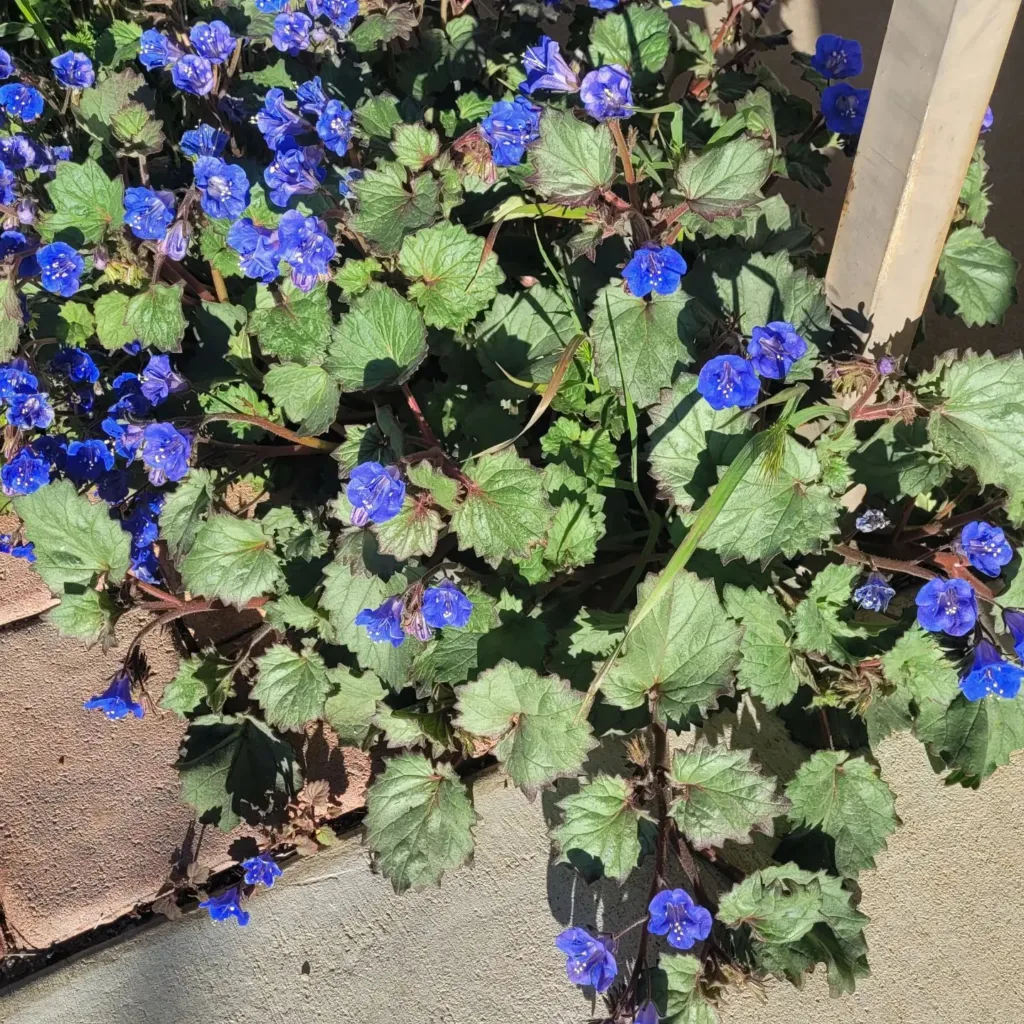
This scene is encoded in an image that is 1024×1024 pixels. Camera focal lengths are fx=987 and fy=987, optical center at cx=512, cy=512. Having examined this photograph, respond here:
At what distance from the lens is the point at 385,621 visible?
2.14 m

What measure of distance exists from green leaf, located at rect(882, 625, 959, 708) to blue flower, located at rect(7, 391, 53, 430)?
7.09 feet

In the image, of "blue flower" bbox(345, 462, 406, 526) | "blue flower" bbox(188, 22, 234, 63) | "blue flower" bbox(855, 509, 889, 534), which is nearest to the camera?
"blue flower" bbox(345, 462, 406, 526)

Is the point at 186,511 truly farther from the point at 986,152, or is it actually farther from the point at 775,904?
the point at 986,152

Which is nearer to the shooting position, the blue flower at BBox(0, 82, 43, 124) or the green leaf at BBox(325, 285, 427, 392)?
the green leaf at BBox(325, 285, 427, 392)

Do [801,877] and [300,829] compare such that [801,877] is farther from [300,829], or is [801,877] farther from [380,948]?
[300,829]

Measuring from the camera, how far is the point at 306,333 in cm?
256

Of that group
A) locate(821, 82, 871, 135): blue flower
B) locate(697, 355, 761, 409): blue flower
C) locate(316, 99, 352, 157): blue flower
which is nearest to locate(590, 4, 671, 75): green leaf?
locate(821, 82, 871, 135): blue flower

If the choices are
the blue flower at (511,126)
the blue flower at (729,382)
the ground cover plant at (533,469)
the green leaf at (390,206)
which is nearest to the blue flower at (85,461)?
the ground cover plant at (533,469)

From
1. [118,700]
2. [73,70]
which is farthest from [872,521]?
[73,70]

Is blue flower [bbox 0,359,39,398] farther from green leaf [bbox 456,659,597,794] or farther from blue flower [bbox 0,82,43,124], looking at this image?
green leaf [bbox 456,659,597,794]

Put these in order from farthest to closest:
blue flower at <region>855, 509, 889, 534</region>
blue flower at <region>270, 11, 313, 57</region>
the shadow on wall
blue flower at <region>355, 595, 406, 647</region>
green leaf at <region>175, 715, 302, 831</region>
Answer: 1. the shadow on wall
2. blue flower at <region>270, 11, 313, 57</region>
3. green leaf at <region>175, 715, 302, 831</region>
4. blue flower at <region>855, 509, 889, 534</region>
5. blue flower at <region>355, 595, 406, 647</region>

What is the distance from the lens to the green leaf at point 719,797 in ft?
6.86

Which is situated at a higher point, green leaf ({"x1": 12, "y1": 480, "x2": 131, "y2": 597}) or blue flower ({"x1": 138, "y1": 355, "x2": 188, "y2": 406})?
blue flower ({"x1": 138, "y1": 355, "x2": 188, "y2": 406})

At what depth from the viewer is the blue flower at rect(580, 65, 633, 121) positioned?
89.0 inches
